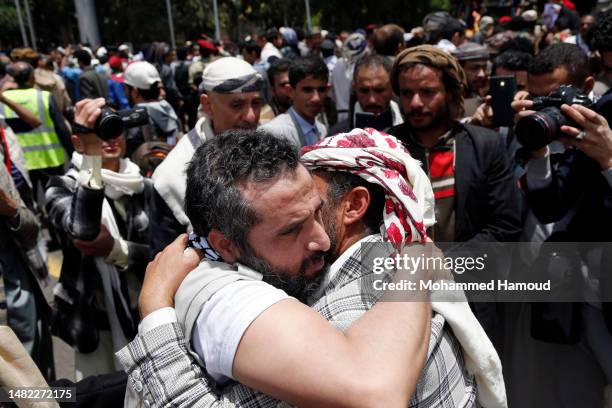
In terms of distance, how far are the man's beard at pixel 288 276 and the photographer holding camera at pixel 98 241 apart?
1440 mm

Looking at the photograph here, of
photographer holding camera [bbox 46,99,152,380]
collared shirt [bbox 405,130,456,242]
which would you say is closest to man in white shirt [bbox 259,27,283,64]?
photographer holding camera [bbox 46,99,152,380]

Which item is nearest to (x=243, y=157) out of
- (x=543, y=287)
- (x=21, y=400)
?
(x=21, y=400)

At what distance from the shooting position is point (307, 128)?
4.29 meters

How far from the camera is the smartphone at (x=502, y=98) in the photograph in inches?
123

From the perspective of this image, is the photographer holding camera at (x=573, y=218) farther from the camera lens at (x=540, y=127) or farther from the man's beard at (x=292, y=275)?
the man's beard at (x=292, y=275)

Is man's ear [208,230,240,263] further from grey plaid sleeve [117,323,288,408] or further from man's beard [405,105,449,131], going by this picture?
man's beard [405,105,449,131]

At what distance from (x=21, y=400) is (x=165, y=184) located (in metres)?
1.33

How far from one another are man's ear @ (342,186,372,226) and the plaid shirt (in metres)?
0.12

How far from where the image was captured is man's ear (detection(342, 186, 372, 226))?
158 centimetres

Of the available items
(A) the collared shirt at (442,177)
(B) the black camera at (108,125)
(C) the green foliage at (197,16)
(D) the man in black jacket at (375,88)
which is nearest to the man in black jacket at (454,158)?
(A) the collared shirt at (442,177)

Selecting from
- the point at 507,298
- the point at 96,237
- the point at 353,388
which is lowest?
the point at 507,298

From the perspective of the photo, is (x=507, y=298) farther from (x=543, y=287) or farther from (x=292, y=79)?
(x=292, y=79)

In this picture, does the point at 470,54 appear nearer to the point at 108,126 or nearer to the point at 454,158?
the point at 454,158

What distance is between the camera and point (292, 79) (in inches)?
177
